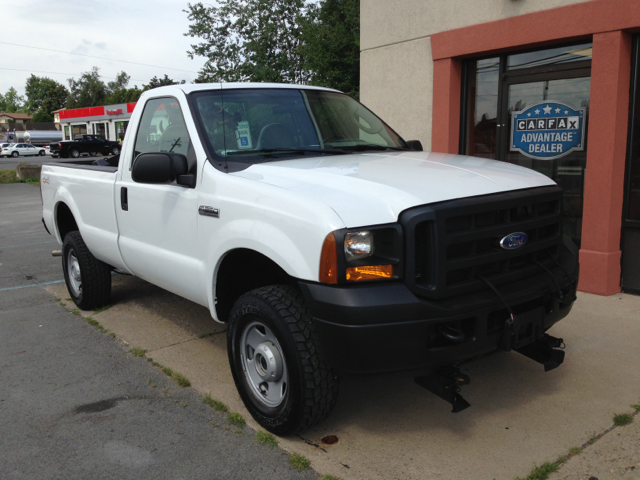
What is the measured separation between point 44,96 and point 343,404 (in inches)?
5488

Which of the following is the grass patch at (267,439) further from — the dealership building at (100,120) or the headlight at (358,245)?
the dealership building at (100,120)

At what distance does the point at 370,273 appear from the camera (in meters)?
2.83


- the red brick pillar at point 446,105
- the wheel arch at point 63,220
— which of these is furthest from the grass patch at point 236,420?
the red brick pillar at point 446,105

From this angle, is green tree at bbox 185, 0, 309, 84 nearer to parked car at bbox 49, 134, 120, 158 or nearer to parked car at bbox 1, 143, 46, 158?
parked car at bbox 49, 134, 120, 158

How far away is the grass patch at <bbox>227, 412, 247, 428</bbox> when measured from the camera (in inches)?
139

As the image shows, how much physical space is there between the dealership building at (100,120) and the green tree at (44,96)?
146 ft

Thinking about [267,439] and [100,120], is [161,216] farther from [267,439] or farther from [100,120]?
[100,120]

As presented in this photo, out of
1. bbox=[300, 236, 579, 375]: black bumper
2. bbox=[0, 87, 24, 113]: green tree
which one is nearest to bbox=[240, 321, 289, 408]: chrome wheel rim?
bbox=[300, 236, 579, 375]: black bumper

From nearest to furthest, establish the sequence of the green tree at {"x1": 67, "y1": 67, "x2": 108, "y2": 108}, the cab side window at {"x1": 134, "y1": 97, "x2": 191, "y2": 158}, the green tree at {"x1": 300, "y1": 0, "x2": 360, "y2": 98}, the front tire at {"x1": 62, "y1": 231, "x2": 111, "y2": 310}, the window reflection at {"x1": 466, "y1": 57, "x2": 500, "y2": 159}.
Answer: the cab side window at {"x1": 134, "y1": 97, "x2": 191, "y2": 158} < the front tire at {"x1": 62, "y1": 231, "x2": 111, "y2": 310} < the window reflection at {"x1": 466, "y1": 57, "x2": 500, "y2": 159} < the green tree at {"x1": 300, "y1": 0, "x2": 360, "y2": 98} < the green tree at {"x1": 67, "y1": 67, "x2": 108, "y2": 108}

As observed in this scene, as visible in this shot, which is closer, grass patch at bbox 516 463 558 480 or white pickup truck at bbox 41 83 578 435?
white pickup truck at bbox 41 83 578 435

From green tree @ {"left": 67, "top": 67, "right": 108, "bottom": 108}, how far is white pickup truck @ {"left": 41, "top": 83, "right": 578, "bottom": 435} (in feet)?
353

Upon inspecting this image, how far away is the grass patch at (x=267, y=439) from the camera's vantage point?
129 inches

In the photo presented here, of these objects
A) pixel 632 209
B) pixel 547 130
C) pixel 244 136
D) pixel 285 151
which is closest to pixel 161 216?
pixel 244 136

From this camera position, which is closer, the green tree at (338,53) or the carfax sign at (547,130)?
the carfax sign at (547,130)
